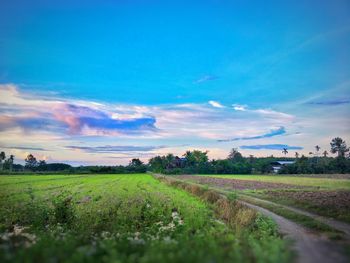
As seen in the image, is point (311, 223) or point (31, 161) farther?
point (31, 161)

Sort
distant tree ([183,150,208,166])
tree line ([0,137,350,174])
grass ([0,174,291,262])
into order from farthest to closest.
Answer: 1. distant tree ([183,150,208,166])
2. tree line ([0,137,350,174])
3. grass ([0,174,291,262])

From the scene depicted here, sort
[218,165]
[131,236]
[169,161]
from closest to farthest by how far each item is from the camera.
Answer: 1. [131,236]
2. [218,165]
3. [169,161]

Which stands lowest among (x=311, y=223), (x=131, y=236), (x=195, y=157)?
(x=311, y=223)

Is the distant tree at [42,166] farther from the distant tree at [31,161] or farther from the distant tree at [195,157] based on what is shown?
the distant tree at [195,157]

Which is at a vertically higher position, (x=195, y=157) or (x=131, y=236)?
(x=195, y=157)

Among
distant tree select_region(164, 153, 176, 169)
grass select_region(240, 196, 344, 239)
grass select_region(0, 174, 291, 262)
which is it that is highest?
distant tree select_region(164, 153, 176, 169)

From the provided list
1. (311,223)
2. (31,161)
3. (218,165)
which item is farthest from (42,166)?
(311,223)

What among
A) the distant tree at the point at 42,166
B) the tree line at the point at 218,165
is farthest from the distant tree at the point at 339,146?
the distant tree at the point at 42,166

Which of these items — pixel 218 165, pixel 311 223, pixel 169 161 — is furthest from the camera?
pixel 169 161

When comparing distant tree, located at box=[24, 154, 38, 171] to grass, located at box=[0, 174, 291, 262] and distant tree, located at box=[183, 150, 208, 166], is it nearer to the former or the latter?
distant tree, located at box=[183, 150, 208, 166]

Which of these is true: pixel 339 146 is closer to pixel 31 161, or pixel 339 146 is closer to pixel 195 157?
pixel 195 157

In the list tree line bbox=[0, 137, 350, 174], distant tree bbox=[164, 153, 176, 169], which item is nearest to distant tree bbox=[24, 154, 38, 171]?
tree line bbox=[0, 137, 350, 174]

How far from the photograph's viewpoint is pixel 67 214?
66.4 ft

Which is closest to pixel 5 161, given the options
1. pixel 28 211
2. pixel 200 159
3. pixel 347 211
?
pixel 200 159
